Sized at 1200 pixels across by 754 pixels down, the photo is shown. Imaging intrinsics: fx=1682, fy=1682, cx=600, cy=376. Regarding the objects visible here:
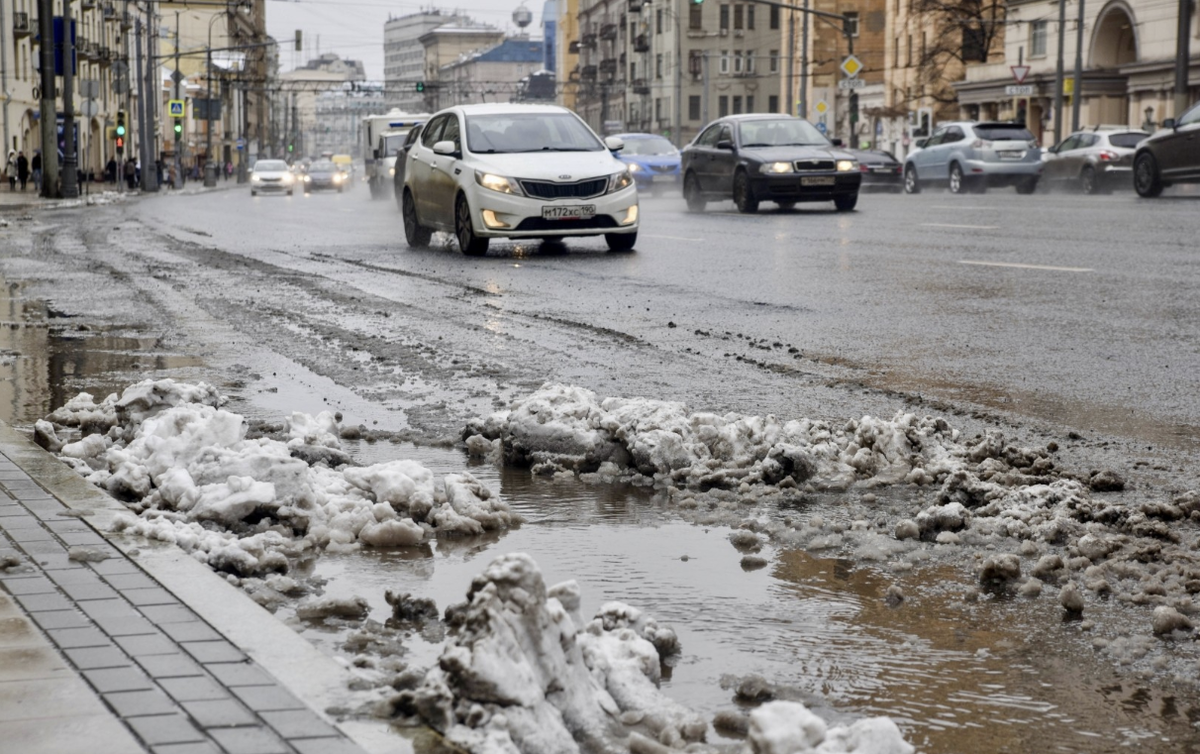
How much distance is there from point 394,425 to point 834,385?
2.01 metres

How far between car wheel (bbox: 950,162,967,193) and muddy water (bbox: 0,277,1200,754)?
116 feet

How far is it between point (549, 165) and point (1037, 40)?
50.8 meters

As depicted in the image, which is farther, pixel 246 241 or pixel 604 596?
pixel 246 241

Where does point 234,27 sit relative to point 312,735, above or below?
above

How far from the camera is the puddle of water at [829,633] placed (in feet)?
10.3

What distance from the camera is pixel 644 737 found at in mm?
2984

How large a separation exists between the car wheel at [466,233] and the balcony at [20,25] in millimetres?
55335

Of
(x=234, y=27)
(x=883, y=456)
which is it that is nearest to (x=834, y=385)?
(x=883, y=456)

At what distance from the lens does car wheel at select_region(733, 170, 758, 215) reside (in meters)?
26.7

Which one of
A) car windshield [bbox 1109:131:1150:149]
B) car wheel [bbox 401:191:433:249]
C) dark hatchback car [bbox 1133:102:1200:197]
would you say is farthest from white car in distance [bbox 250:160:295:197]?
car wheel [bbox 401:191:433:249]

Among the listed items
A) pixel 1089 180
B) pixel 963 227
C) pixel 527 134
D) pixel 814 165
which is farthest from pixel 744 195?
pixel 1089 180

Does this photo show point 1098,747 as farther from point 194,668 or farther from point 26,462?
point 26,462

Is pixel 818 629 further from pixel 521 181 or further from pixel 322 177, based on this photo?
pixel 322 177

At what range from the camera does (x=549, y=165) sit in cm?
1770
